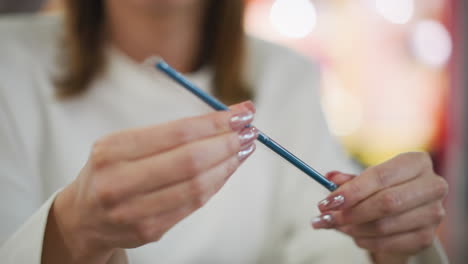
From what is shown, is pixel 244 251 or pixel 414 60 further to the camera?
pixel 414 60

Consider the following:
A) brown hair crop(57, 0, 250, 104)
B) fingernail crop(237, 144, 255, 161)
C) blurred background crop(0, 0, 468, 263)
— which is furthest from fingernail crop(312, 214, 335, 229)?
blurred background crop(0, 0, 468, 263)

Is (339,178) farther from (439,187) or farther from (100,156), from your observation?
(100,156)

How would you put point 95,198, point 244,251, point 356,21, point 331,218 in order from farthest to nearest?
point 356,21 < point 244,251 < point 331,218 < point 95,198

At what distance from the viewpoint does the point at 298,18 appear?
117 cm

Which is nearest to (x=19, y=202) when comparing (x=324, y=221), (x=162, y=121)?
(x=162, y=121)

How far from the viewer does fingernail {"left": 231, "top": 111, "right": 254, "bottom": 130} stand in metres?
0.27

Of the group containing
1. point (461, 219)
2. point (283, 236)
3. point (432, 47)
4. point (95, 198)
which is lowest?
point (461, 219)

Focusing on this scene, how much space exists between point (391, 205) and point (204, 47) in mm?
456

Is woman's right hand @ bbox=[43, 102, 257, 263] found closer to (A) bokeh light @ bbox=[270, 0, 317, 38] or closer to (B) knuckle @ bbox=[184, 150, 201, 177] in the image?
(B) knuckle @ bbox=[184, 150, 201, 177]

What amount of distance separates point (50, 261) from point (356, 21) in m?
1.09

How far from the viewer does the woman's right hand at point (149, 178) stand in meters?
0.23

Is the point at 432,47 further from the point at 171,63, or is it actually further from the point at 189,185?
the point at 189,185

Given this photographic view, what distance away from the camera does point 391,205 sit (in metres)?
0.32

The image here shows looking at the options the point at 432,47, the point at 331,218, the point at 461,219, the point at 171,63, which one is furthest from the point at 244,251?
the point at 432,47
